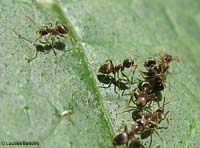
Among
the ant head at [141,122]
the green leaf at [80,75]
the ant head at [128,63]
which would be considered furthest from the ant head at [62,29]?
the ant head at [141,122]

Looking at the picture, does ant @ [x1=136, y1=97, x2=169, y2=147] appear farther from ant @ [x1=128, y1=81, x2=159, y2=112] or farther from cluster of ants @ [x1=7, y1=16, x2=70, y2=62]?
cluster of ants @ [x1=7, y1=16, x2=70, y2=62]

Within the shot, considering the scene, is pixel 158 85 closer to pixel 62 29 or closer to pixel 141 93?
pixel 141 93

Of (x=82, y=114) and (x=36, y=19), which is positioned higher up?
(x=36, y=19)

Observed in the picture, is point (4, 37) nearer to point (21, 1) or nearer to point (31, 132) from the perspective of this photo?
point (21, 1)

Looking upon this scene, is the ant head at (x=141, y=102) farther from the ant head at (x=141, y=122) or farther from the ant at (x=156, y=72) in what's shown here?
the ant at (x=156, y=72)

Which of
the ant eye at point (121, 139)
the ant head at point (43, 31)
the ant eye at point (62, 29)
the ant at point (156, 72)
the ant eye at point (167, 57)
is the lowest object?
the ant eye at point (121, 139)

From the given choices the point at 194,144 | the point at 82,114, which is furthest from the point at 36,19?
the point at 194,144
